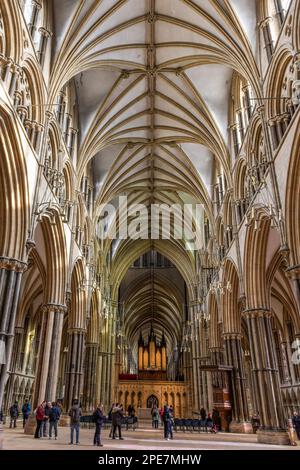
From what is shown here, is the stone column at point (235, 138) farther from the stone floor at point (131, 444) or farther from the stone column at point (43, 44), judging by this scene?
the stone floor at point (131, 444)

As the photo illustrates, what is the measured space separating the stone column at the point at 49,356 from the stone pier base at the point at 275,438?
7.67 m

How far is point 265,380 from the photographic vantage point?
13.6 m

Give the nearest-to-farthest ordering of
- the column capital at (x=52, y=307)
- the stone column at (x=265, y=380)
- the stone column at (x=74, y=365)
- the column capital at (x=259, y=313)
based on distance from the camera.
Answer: the stone column at (x=265, y=380), the column capital at (x=259, y=313), the column capital at (x=52, y=307), the stone column at (x=74, y=365)

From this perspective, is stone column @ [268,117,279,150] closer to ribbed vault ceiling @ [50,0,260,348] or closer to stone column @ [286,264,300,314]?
ribbed vault ceiling @ [50,0,260,348]

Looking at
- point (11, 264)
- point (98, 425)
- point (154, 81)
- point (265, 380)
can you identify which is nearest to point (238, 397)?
point (265, 380)

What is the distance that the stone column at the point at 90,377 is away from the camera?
24.9 meters

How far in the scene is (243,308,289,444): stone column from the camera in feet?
40.8

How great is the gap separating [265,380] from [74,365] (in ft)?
34.0

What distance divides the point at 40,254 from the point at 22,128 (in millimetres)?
7683

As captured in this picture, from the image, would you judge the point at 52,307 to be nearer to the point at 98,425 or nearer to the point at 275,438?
the point at 98,425

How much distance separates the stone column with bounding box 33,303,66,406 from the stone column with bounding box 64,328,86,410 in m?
5.05

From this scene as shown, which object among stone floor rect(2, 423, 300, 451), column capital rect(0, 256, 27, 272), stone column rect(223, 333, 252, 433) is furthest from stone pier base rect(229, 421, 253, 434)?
column capital rect(0, 256, 27, 272)

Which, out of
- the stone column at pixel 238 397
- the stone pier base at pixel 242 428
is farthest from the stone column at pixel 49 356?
the stone pier base at pixel 242 428
